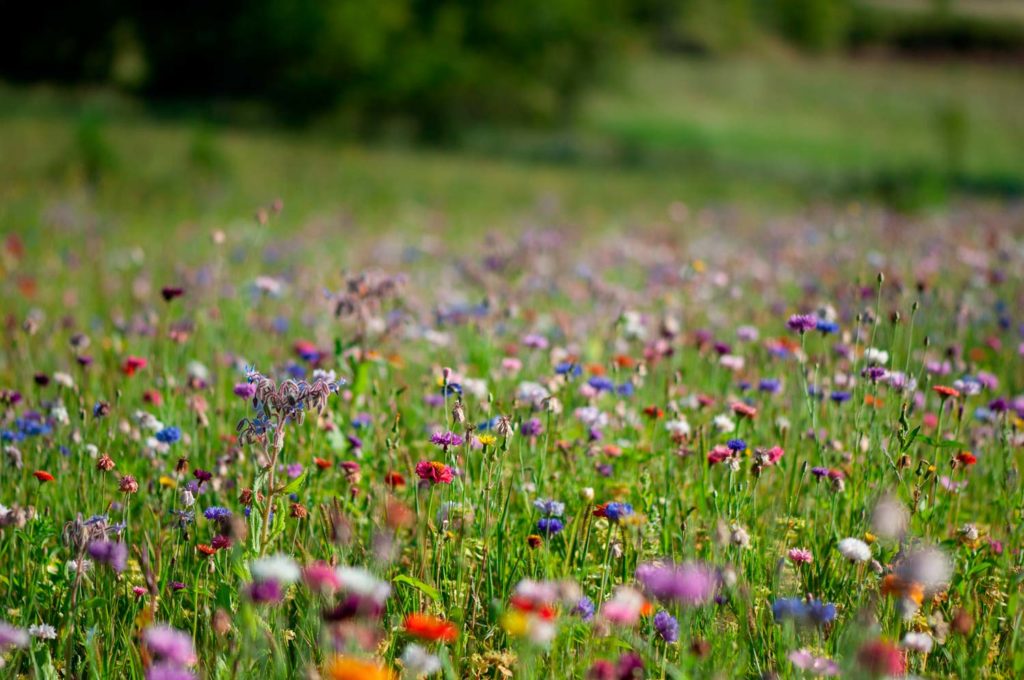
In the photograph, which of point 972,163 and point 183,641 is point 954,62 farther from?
point 183,641

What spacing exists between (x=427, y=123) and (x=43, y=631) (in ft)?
82.0

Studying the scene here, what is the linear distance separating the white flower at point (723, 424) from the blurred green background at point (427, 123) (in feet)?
24.2

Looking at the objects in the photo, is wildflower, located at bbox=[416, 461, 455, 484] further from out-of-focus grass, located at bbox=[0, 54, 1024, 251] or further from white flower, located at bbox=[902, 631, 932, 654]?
out-of-focus grass, located at bbox=[0, 54, 1024, 251]

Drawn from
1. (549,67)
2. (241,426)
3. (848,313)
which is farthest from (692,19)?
(241,426)

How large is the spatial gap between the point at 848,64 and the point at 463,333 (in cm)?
5522

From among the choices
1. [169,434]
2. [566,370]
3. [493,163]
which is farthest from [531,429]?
[493,163]

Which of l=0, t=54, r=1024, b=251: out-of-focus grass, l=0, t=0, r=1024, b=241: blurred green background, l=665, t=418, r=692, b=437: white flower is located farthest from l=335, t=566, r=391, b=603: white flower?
l=0, t=0, r=1024, b=241: blurred green background

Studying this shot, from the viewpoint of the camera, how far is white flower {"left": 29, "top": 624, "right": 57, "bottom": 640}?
80.7 inches

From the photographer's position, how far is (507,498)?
2.33 metres

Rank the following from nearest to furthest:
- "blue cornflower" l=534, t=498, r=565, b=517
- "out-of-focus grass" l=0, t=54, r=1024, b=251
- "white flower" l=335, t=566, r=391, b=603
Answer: "white flower" l=335, t=566, r=391, b=603 → "blue cornflower" l=534, t=498, r=565, b=517 → "out-of-focus grass" l=0, t=54, r=1024, b=251

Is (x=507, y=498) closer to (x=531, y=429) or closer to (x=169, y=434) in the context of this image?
(x=531, y=429)

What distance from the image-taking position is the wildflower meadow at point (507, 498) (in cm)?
196

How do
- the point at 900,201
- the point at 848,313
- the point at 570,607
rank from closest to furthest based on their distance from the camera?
the point at 570,607
the point at 848,313
the point at 900,201

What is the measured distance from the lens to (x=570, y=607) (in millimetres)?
2100
